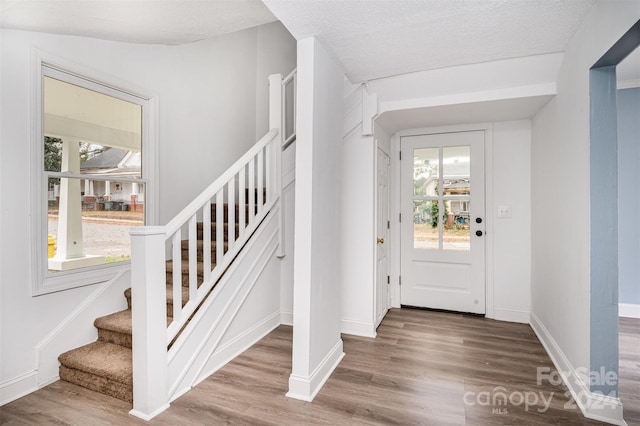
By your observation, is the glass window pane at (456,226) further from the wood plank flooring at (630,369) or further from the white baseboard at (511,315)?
the wood plank flooring at (630,369)

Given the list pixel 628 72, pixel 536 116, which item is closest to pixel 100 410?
pixel 536 116

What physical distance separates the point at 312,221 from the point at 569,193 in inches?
66.8

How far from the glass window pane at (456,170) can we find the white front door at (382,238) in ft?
2.08

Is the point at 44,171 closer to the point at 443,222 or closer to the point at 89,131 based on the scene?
the point at 89,131

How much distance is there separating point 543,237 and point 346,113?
6.65 feet

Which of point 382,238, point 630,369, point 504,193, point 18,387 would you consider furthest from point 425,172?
point 18,387

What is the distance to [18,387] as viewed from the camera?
6.81ft

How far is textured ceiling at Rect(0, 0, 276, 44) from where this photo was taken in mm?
1922

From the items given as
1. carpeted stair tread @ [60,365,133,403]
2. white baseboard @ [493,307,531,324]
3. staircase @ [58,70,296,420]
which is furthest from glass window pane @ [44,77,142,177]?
white baseboard @ [493,307,531,324]

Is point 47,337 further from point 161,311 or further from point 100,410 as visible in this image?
point 161,311

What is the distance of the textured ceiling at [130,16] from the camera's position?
6.31 feet

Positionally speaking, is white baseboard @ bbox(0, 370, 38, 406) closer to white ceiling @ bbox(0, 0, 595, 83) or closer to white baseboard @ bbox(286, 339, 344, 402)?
white baseboard @ bbox(286, 339, 344, 402)

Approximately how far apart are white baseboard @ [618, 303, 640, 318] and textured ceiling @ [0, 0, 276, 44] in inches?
170

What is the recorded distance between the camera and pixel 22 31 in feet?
6.91
